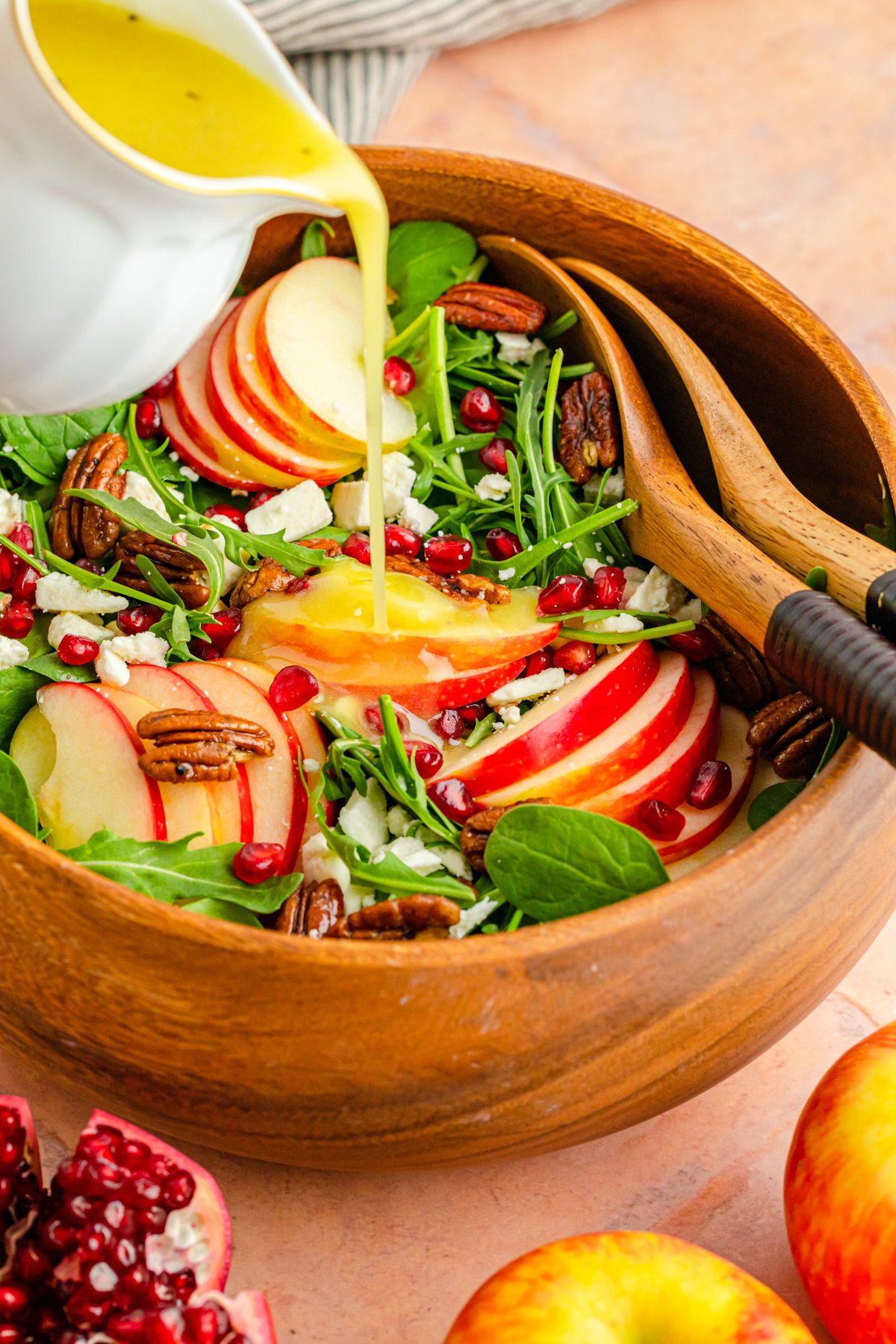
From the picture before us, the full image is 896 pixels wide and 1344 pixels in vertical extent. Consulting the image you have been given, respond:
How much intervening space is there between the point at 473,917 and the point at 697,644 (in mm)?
590

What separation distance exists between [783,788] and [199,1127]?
86cm

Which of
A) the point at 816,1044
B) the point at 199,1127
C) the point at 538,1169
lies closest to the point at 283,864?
the point at 199,1127

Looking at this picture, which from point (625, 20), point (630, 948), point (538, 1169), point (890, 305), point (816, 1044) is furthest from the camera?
point (625, 20)

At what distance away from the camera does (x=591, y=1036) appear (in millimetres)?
1361

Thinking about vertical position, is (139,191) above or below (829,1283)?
above

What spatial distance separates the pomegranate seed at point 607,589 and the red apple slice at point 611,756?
0.18 meters

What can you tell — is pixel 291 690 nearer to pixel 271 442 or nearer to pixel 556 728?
pixel 556 728

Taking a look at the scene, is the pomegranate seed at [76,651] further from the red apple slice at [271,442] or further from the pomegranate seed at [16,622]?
the red apple slice at [271,442]

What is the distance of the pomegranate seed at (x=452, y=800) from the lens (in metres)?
1.77

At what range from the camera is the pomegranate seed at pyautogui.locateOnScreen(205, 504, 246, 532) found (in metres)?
2.11

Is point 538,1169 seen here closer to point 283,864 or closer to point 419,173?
point 283,864

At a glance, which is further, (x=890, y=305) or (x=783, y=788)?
(x=890, y=305)

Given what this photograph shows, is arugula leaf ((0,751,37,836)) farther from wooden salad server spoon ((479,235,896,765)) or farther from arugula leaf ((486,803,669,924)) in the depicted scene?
wooden salad server spoon ((479,235,896,765))

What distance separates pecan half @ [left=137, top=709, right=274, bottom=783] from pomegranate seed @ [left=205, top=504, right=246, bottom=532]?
460 mm
